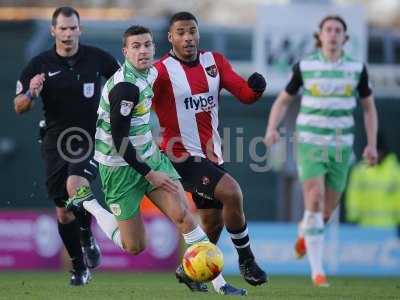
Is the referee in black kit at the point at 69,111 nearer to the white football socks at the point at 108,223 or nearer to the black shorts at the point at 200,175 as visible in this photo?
the white football socks at the point at 108,223

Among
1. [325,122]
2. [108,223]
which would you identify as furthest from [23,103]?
[325,122]

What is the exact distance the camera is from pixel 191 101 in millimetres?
10289

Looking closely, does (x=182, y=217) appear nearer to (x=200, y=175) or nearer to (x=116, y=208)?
(x=200, y=175)

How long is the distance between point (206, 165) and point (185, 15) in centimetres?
133

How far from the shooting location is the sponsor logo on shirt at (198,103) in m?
10.3

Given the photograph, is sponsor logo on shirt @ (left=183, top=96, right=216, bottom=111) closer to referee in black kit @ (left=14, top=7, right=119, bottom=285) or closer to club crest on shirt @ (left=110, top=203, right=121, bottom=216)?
club crest on shirt @ (left=110, top=203, right=121, bottom=216)

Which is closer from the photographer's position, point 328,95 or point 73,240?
point 73,240

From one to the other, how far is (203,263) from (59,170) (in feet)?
7.96

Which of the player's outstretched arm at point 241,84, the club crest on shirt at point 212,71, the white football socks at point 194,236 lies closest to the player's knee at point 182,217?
the white football socks at point 194,236

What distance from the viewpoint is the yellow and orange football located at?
30.6ft

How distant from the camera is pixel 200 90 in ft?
33.8

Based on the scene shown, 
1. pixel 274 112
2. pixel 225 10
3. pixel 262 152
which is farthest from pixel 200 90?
pixel 225 10

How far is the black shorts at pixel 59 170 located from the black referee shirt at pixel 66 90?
0.47ft

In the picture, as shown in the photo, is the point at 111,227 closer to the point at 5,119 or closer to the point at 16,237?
the point at 16,237
